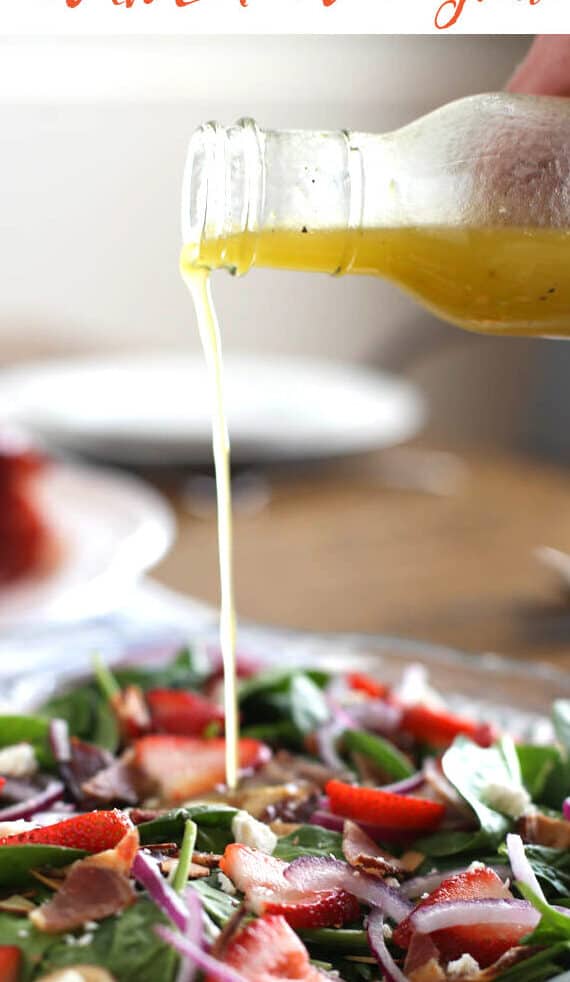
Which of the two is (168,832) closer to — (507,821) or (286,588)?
(507,821)

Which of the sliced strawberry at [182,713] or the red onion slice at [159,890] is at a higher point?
the red onion slice at [159,890]

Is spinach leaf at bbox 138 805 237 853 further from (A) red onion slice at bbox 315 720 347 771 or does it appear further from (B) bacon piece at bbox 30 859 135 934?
(A) red onion slice at bbox 315 720 347 771

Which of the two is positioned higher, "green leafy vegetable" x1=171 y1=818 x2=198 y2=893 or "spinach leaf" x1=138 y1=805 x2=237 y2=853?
"green leafy vegetable" x1=171 y1=818 x2=198 y2=893

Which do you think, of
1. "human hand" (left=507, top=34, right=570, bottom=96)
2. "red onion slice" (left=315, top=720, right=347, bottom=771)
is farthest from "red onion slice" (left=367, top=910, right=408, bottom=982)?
"human hand" (left=507, top=34, right=570, bottom=96)

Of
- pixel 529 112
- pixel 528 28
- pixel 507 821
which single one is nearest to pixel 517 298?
pixel 529 112

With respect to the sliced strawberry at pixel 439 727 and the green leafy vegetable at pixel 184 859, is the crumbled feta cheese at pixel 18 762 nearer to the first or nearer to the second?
the green leafy vegetable at pixel 184 859

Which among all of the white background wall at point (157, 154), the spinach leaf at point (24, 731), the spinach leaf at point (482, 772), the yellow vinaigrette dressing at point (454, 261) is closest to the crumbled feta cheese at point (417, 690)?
the spinach leaf at point (482, 772)
